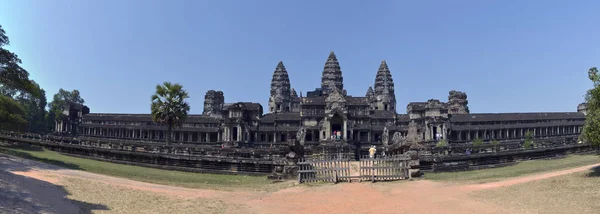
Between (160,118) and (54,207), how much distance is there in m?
30.1

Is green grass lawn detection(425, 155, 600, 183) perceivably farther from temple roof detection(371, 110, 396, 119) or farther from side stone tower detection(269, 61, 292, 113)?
side stone tower detection(269, 61, 292, 113)

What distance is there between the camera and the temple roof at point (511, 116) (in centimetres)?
6550

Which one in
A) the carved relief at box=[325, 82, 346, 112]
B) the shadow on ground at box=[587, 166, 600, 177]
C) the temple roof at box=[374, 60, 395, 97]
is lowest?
the shadow on ground at box=[587, 166, 600, 177]

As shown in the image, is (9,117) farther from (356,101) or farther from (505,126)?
(505,126)

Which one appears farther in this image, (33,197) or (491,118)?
(491,118)

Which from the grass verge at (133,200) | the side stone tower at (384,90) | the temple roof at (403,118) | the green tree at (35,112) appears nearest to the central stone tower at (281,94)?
the side stone tower at (384,90)

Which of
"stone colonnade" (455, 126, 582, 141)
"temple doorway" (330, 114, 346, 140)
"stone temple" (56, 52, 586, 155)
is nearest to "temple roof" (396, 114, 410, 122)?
"stone temple" (56, 52, 586, 155)

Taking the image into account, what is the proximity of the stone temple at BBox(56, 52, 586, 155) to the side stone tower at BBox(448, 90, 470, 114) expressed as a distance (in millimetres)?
18536

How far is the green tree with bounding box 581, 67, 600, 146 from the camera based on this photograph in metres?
16.7

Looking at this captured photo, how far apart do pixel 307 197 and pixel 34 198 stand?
10.4 meters

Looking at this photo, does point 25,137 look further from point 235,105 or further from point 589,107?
point 589,107

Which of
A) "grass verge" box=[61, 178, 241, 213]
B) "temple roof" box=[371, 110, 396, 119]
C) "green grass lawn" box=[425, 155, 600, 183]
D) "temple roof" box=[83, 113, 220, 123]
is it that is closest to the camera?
"grass verge" box=[61, 178, 241, 213]

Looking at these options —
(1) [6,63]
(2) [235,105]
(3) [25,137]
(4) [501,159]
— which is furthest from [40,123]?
(4) [501,159]

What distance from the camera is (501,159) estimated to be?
103 feet
